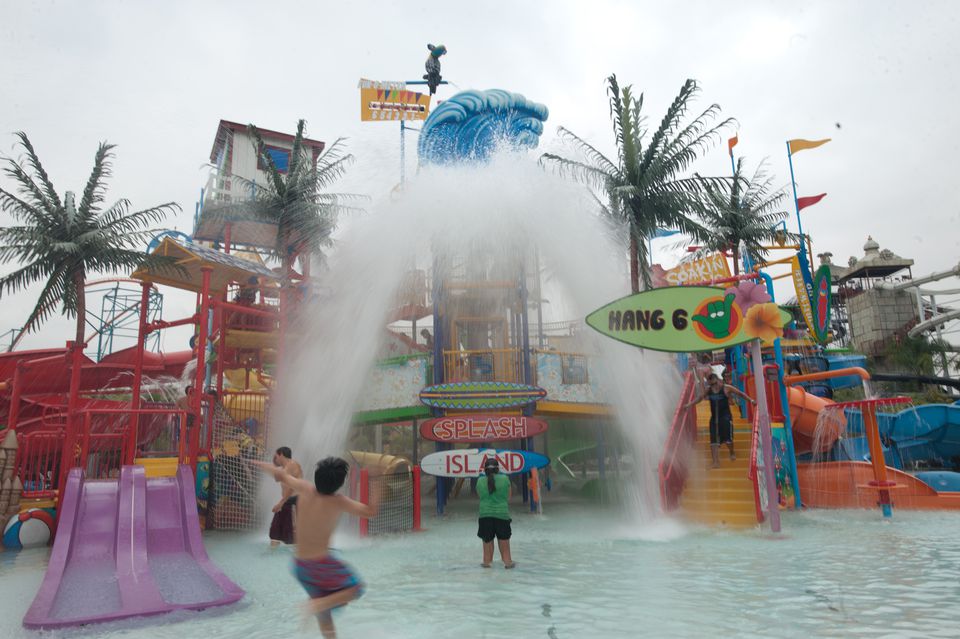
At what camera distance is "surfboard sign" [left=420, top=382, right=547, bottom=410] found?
14.1 metres

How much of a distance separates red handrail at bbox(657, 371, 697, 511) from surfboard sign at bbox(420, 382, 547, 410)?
3112mm

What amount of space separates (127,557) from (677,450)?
9612mm

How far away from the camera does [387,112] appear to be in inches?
1022

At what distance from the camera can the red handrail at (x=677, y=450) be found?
465 inches

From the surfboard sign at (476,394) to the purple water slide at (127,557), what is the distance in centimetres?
538

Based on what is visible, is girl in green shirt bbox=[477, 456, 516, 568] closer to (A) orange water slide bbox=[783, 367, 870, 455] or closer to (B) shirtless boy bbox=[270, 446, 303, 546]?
(B) shirtless boy bbox=[270, 446, 303, 546]

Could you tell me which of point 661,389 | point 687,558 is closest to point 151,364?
point 661,389

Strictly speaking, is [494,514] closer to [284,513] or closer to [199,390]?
[284,513]

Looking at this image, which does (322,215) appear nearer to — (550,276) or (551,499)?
(550,276)

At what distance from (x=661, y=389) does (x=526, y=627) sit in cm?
1007

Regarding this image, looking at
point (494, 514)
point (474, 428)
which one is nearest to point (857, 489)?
point (474, 428)

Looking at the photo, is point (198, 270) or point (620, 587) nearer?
point (620, 587)

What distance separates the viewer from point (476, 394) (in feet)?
46.2

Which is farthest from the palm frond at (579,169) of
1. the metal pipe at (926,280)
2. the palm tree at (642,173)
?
the metal pipe at (926,280)
